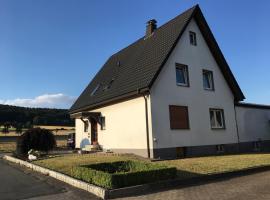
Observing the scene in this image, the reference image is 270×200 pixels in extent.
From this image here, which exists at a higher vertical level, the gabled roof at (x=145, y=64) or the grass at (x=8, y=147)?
the gabled roof at (x=145, y=64)

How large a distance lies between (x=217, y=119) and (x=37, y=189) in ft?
48.5

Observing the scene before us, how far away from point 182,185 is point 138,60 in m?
12.3

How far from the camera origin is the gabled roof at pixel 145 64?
18.3 metres

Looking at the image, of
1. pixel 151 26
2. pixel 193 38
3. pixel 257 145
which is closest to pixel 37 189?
pixel 193 38

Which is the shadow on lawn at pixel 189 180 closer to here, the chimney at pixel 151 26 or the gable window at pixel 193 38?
the gable window at pixel 193 38

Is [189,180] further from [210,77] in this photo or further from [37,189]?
[210,77]

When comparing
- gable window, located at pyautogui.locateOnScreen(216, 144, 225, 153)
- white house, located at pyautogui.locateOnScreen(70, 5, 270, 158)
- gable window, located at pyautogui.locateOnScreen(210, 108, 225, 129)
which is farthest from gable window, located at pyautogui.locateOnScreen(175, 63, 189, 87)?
gable window, located at pyautogui.locateOnScreen(216, 144, 225, 153)

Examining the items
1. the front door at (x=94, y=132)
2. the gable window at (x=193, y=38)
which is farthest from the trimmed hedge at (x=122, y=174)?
the front door at (x=94, y=132)

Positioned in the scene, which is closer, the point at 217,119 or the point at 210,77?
the point at 217,119

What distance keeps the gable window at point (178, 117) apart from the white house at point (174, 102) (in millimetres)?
59

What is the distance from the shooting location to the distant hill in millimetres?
70625

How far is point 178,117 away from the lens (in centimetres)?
1867

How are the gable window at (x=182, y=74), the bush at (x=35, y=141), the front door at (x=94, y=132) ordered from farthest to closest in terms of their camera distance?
the front door at (x=94, y=132)
the bush at (x=35, y=141)
the gable window at (x=182, y=74)

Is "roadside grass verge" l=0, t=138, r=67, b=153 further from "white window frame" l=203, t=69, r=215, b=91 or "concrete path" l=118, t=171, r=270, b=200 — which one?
"concrete path" l=118, t=171, r=270, b=200
